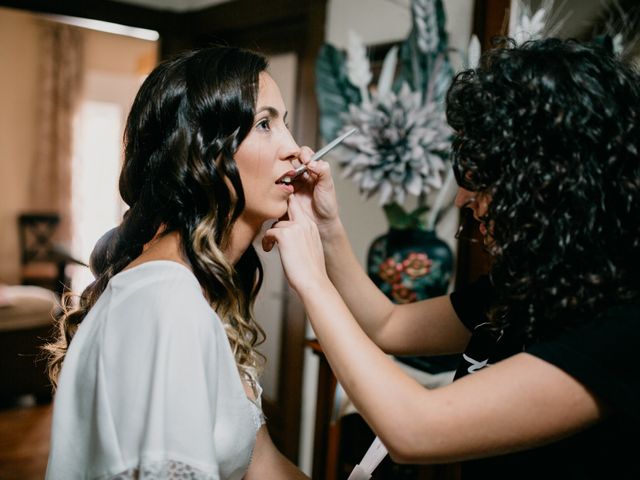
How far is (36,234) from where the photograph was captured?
6070 mm

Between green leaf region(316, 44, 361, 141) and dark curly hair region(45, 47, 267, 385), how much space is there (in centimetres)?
87

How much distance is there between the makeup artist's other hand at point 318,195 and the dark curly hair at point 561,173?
0.39 m

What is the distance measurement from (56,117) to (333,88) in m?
4.98

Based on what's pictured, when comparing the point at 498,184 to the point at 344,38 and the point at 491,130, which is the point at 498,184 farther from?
the point at 344,38

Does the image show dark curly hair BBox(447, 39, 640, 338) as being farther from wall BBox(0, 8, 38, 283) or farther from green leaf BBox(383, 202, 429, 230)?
wall BBox(0, 8, 38, 283)

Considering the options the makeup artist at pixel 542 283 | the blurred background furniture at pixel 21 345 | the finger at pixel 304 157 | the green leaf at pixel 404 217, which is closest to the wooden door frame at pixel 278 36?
the green leaf at pixel 404 217

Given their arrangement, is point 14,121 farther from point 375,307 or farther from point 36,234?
point 375,307

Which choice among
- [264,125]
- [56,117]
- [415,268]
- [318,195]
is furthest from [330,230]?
[56,117]

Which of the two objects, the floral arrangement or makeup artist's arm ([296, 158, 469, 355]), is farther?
the floral arrangement

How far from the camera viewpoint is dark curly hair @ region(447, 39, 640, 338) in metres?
0.91

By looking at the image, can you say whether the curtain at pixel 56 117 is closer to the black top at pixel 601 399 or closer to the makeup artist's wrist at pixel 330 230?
the makeup artist's wrist at pixel 330 230

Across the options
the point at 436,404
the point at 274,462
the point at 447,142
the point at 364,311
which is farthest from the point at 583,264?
the point at 447,142

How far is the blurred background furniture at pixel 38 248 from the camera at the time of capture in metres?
5.92

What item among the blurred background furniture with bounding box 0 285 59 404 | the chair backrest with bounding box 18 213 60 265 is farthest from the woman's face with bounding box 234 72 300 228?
the chair backrest with bounding box 18 213 60 265
